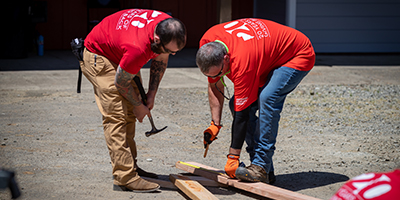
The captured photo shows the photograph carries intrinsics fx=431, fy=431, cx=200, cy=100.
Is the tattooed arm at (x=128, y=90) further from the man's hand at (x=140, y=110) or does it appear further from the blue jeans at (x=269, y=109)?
the blue jeans at (x=269, y=109)

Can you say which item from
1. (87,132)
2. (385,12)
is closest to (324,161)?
(87,132)

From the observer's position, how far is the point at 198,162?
14.9 ft

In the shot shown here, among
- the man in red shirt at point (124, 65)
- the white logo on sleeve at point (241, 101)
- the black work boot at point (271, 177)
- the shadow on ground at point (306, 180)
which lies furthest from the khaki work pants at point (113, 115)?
the shadow on ground at point (306, 180)

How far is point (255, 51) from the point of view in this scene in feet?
11.0

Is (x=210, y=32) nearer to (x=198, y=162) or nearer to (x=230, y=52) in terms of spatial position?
(x=230, y=52)

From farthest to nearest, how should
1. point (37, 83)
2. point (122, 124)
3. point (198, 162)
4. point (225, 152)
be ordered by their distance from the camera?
point (37, 83), point (225, 152), point (198, 162), point (122, 124)

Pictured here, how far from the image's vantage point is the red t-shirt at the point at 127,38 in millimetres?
3309

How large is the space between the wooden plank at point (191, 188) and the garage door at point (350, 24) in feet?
37.4

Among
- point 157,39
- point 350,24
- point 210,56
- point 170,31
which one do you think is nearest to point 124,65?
point 157,39

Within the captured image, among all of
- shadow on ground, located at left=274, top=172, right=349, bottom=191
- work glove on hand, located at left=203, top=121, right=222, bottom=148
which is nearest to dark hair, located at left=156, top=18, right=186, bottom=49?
work glove on hand, located at left=203, top=121, right=222, bottom=148

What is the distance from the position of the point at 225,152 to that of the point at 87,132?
187 centimetres

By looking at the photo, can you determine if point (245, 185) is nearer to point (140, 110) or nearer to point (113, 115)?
point (140, 110)

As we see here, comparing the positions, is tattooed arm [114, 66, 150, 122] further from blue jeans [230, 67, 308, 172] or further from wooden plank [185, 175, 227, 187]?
blue jeans [230, 67, 308, 172]

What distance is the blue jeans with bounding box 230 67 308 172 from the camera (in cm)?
359
